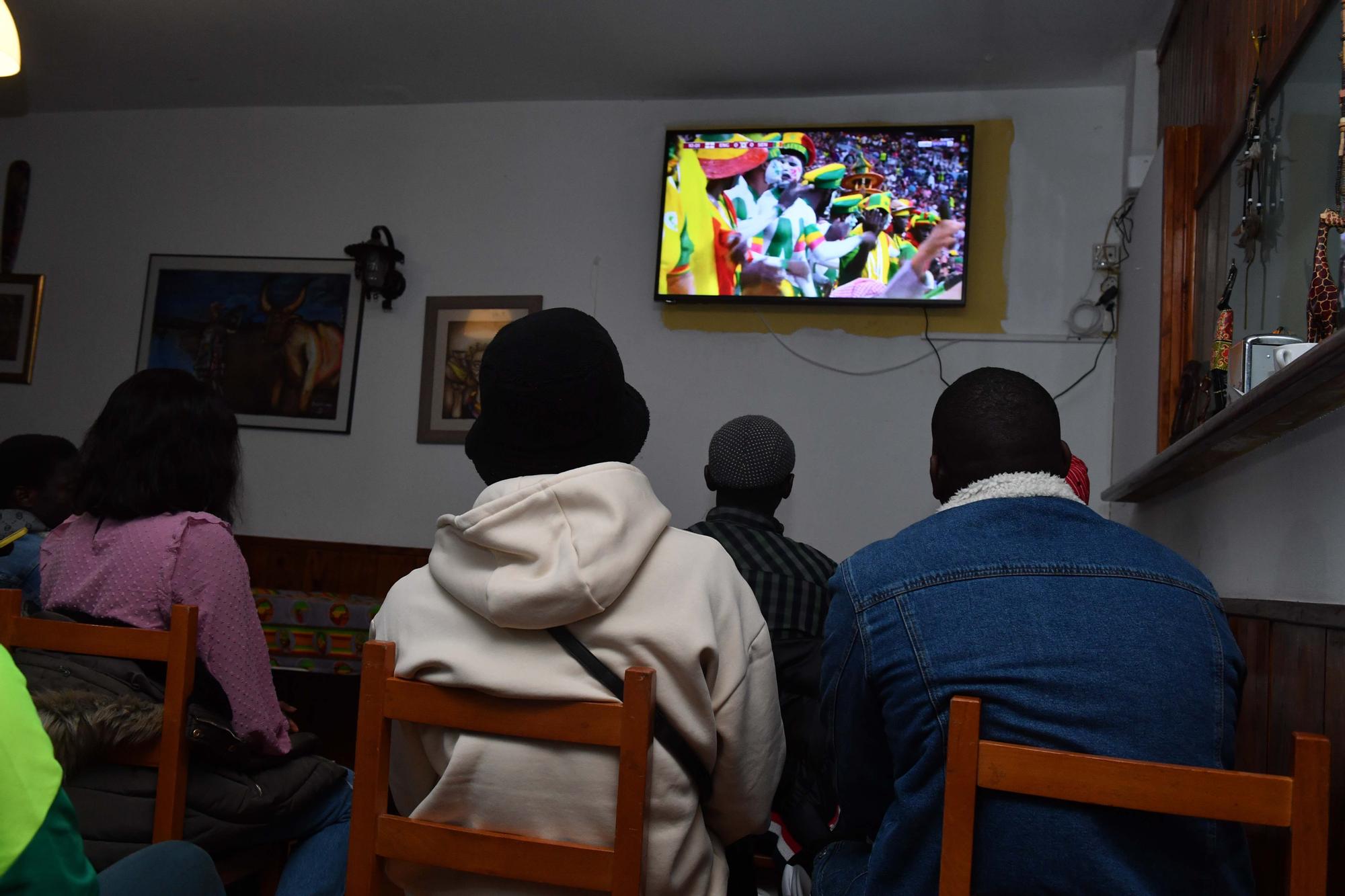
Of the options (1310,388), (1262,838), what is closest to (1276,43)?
(1310,388)

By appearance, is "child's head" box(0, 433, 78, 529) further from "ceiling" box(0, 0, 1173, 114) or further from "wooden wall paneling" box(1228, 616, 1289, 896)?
"wooden wall paneling" box(1228, 616, 1289, 896)

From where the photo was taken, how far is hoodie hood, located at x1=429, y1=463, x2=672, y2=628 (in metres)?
1.17

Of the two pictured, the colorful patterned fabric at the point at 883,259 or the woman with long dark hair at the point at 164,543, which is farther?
the colorful patterned fabric at the point at 883,259

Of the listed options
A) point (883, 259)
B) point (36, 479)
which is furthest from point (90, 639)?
point (883, 259)

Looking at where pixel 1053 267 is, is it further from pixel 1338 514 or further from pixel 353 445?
pixel 353 445

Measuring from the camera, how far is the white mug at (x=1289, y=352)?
1536mm

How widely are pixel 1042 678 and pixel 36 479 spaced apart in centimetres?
270

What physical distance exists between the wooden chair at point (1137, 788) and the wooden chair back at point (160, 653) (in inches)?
45.6

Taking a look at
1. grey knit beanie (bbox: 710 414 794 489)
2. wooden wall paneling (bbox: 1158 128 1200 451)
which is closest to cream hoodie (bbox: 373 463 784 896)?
grey knit beanie (bbox: 710 414 794 489)

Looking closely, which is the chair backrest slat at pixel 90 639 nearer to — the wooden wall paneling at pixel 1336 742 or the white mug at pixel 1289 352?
the wooden wall paneling at pixel 1336 742

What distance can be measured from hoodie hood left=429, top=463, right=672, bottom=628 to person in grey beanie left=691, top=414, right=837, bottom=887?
0.42m

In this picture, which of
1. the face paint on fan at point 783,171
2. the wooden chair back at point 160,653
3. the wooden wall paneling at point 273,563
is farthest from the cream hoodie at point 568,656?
the wooden wall paneling at point 273,563

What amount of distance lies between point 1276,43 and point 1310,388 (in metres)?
0.98

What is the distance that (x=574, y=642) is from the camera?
1207mm
